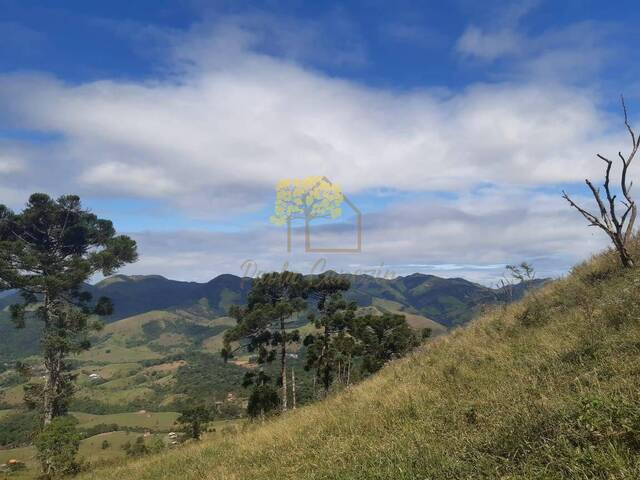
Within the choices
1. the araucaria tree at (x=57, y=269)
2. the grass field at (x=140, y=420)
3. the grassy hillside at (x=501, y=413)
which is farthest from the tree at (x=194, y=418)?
the grass field at (x=140, y=420)

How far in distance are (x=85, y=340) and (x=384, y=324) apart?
3322cm

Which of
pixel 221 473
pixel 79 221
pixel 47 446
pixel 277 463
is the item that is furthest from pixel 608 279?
pixel 79 221

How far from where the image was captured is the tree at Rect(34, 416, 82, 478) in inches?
837

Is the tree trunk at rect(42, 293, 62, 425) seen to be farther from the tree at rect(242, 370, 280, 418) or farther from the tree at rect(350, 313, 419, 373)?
the tree at rect(350, 313, 419, 373)

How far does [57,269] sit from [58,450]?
1899cm

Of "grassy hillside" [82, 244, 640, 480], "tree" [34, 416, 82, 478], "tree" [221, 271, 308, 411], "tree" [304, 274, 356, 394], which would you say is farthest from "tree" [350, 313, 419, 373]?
"grassy hillside" [82, 244, 640, 480]

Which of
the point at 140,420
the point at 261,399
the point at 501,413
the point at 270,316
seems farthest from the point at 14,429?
the point at 501,413

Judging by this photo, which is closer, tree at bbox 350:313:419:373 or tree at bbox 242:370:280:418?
tree at bbox 242:370:280:418

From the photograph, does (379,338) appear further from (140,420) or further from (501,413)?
(140,420)

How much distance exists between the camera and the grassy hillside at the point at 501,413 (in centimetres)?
412

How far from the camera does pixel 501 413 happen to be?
5766 mm

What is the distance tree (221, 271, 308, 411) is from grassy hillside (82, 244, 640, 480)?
95.5 ft

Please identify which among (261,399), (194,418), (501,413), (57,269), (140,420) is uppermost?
(57,269)

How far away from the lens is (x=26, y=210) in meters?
37.4
